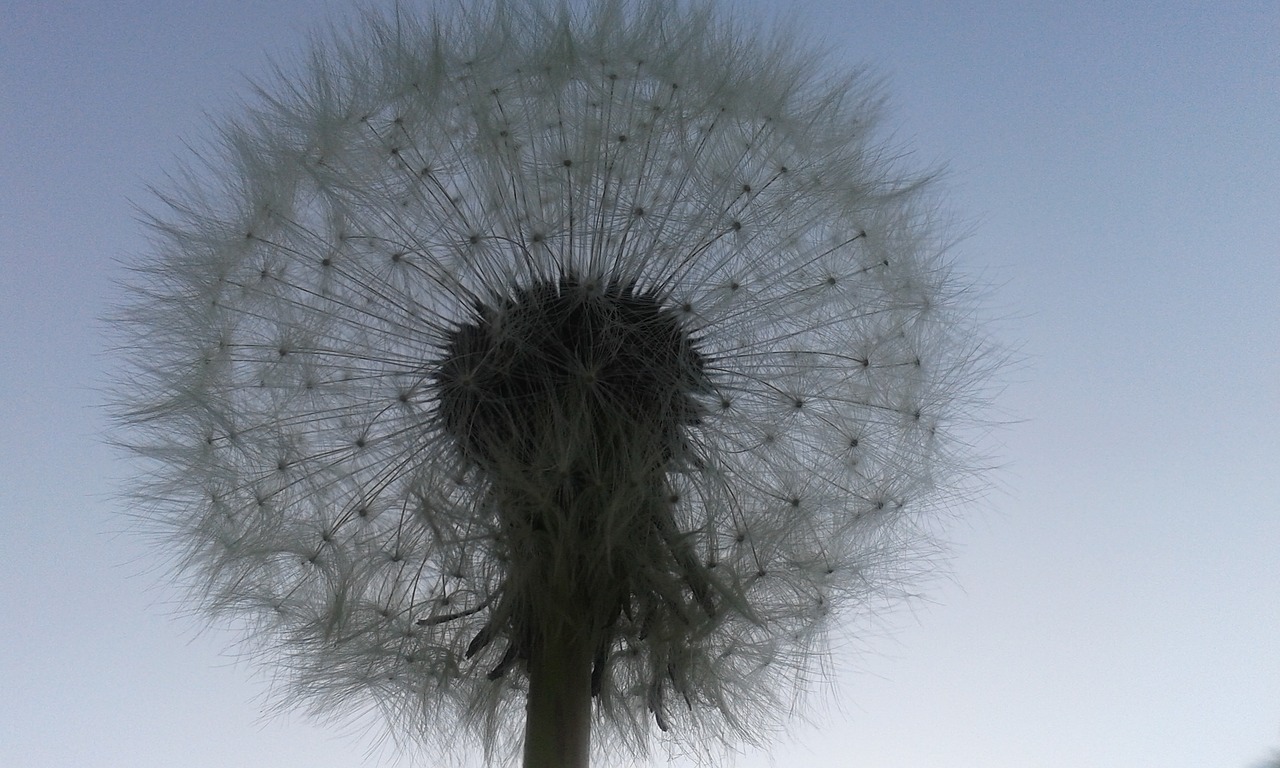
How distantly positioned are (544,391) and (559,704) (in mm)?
1301

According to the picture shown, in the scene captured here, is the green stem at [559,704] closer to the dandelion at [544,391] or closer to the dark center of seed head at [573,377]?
the dandelion at [544,391]

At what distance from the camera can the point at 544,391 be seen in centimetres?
514

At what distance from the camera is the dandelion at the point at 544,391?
5.16 m

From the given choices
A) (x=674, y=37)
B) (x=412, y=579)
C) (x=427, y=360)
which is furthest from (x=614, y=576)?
(x=674, y=37)

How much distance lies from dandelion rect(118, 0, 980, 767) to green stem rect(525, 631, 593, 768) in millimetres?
13

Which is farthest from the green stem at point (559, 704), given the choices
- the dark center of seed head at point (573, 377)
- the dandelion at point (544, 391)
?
the dark center of seed head at point (573, 377)

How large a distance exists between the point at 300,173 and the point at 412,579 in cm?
193

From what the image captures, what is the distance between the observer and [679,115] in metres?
5.61

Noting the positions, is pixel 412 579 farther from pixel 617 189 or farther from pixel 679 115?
pixel 679 115

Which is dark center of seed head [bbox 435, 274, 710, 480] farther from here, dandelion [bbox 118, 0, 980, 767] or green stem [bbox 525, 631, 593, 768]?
green stem [bbox 525, 631, 593, 768]

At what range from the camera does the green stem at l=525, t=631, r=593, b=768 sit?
4984 millimetres

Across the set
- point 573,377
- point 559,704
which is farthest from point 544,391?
point 559,704

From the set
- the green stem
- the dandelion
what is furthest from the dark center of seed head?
the green stem

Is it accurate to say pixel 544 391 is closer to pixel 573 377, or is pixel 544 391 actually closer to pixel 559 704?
pixel 573 377
